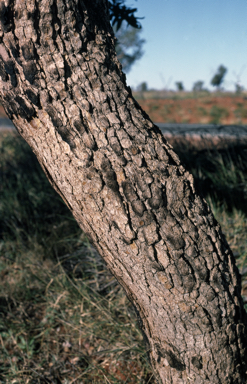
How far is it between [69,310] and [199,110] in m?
14.0

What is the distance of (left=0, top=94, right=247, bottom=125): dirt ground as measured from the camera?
13.2 m

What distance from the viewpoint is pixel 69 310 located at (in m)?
2.10

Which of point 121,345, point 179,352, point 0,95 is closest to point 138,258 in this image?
point 179,352

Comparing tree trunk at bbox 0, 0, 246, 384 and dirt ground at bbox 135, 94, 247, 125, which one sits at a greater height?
dirt ground at bbox 135, 94, 247, 125

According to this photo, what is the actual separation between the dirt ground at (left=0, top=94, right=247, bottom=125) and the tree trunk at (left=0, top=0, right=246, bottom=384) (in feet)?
41.2

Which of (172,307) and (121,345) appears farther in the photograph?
(121,345)

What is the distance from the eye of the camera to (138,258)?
102cm

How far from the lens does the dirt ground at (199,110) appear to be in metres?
13.2

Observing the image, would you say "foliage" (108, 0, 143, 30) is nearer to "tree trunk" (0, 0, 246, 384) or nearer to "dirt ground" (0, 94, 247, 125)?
"tree trunk" (0, 0, 246, 384)

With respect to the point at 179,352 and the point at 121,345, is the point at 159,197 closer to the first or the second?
the point at 179,352

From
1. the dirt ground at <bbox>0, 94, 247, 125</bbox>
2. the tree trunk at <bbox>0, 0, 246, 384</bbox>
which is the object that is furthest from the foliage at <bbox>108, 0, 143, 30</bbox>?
the dirt ground at <bbox>0, 94, 247, 125</bbox>

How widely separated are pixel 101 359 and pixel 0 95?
160 centimetres

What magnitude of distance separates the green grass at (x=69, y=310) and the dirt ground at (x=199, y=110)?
10770 millimetres

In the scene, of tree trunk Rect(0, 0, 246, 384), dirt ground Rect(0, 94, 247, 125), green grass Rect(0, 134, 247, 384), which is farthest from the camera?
dirt ground Rect(0, 94, 247, 125)
